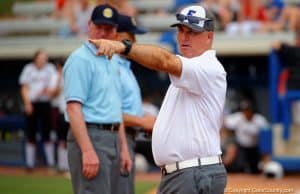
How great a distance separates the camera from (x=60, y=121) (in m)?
13.8

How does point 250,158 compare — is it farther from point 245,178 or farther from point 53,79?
point 53,79

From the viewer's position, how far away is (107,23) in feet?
19.2

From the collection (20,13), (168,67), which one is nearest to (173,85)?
(168,67)

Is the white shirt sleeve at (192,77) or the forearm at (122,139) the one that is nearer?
the white shirt sleeve at (192,77)

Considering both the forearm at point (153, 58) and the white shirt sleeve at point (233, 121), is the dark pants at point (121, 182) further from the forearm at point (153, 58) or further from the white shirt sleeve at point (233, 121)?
the white shirt sleeve at point (233, 121)

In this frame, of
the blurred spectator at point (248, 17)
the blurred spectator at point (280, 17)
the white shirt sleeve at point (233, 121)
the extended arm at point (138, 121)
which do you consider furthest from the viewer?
the blurred spectator at point (248, 17)

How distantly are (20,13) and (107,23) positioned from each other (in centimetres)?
1138

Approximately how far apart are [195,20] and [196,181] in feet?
3.12

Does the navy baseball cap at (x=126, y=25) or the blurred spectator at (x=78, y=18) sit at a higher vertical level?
the navy baseball cap at (x=126, y=25)

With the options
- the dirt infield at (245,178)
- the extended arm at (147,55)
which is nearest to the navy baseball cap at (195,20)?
the extended arm at (147,55)

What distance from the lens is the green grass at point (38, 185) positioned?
1084cm

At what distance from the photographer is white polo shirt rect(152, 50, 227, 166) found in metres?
4.68

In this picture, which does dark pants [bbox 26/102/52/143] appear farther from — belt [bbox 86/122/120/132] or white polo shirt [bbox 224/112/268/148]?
belt [bbox 86/122/120/132]

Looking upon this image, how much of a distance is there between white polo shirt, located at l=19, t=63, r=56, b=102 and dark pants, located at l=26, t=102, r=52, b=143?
0.42 feet
